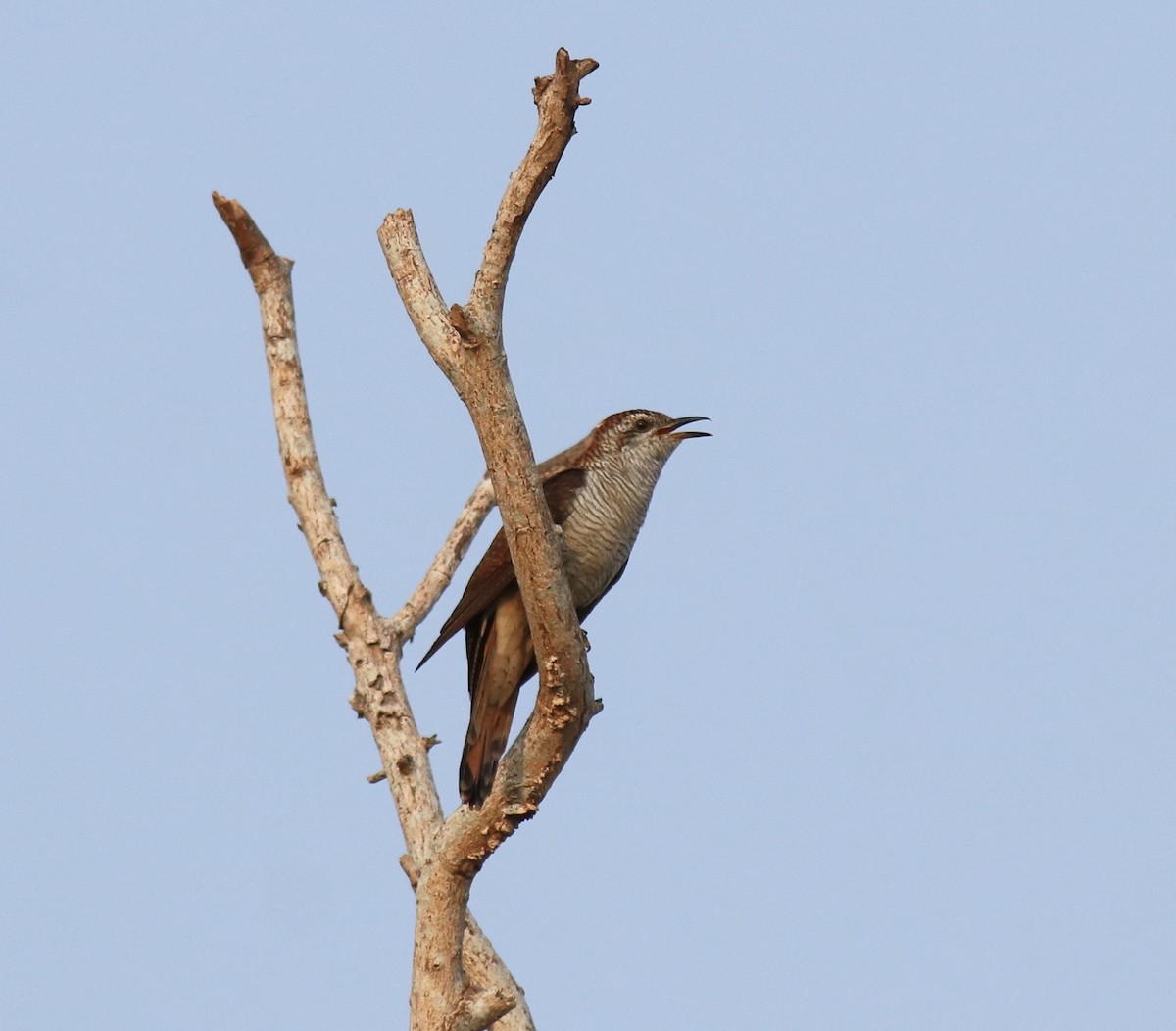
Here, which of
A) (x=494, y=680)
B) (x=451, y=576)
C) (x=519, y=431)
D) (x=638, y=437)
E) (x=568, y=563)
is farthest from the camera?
(x=451, y=576)

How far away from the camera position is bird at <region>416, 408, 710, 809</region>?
6262 mm

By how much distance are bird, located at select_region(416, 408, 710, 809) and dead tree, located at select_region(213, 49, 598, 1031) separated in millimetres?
287

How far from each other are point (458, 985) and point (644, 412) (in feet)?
9.36

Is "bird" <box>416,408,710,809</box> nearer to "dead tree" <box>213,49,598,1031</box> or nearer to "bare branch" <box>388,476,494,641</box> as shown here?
"dead tree" <box>213,49,598,1031</box>

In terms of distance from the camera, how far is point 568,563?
6.61 metres

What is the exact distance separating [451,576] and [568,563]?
159 centimetres

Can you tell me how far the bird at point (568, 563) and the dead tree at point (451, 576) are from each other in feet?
0.94

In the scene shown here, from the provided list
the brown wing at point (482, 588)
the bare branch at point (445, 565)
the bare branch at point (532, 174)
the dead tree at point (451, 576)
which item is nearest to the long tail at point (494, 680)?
the brown wing at point (482, 588)

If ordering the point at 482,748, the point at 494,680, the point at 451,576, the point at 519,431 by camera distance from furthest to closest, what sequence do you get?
1. the point at 451,576
2. the point at 494,680
3. the point at 482,748
4. the point at 519,431

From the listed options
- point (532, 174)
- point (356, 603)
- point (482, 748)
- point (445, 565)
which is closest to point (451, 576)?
point (445, 565)

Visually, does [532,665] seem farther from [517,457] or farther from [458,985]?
[517,457]

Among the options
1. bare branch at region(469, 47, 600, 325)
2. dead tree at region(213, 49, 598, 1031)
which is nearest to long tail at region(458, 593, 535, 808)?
dead tree at region(213, 49, 598, 1031)

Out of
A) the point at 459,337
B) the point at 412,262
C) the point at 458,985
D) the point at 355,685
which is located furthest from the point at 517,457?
the point at 355,685

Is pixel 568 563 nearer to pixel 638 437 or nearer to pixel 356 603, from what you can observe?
pixel 638 437
